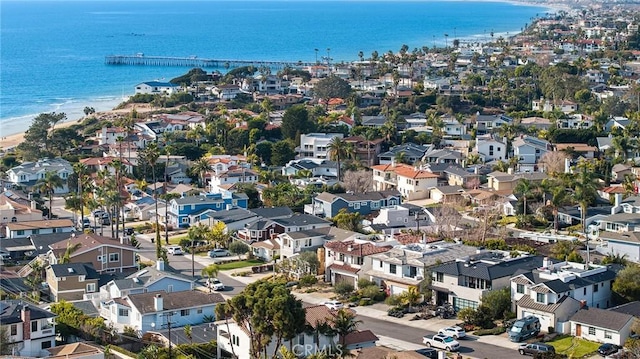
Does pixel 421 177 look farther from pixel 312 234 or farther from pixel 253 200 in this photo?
pixel 312 234

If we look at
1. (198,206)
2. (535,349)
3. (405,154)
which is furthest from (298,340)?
(405,154)

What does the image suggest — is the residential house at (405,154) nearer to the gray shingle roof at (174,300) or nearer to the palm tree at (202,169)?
the palm tree at (202,169)

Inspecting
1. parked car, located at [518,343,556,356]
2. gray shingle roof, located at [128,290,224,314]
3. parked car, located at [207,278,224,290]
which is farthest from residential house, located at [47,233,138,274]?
parked car, located at [518,343,556,356]

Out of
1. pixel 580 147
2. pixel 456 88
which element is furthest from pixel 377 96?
pixel 580 147

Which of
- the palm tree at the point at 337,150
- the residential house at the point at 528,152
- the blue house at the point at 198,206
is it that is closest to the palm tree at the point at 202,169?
the blue house at the point at 198,206

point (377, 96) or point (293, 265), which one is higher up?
point (377, 96)

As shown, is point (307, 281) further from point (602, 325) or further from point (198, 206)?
point (198, 206)
